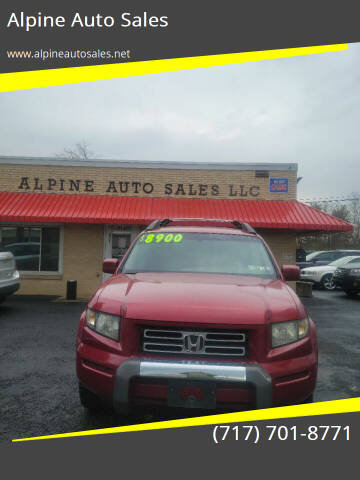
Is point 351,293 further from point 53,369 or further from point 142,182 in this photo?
point 53,369

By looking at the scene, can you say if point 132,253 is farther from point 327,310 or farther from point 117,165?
point 117,165

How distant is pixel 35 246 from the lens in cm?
1320

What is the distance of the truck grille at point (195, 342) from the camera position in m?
2.68

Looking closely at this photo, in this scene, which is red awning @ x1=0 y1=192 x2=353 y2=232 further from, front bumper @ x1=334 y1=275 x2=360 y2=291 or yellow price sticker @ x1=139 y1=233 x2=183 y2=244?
yellow price sticker @ x1=139 y1=233 x2=183 y2=244

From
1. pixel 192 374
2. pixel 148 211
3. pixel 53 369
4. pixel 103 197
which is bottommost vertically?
pixel 53 369

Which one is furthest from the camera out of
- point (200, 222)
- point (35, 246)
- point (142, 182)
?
point (142, 182)

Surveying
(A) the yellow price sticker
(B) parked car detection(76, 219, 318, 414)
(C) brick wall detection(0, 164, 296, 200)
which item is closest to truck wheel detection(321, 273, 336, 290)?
(C) brick wall detection(0, 164, 296, 200)

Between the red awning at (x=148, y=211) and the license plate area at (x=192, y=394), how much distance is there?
9319mm

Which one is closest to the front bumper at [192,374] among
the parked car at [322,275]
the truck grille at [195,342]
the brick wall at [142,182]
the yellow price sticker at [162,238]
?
the truck grille at [195,342]

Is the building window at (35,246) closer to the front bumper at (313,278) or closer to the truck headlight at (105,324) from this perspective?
the front bumper at (313,278)

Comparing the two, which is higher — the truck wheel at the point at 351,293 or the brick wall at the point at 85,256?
the brick wall at the point at 85,256

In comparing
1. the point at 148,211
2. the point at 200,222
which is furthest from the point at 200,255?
the point at 148,211

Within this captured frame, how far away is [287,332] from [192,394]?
2.77ft

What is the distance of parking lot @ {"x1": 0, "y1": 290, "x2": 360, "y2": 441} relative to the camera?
326 centimetres
